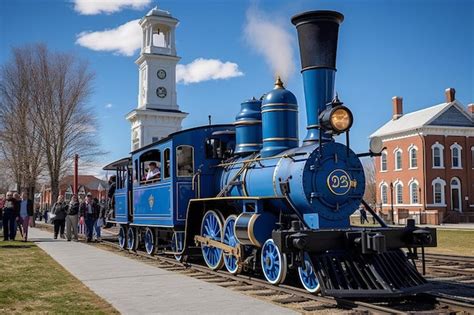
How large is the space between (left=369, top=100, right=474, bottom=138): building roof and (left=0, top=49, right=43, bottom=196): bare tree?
26443 millimetres

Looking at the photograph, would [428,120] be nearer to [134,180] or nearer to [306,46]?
[134,180]

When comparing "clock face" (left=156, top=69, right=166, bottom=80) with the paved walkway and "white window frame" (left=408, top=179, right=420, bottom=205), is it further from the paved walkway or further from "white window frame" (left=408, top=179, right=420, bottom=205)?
the paved walkway

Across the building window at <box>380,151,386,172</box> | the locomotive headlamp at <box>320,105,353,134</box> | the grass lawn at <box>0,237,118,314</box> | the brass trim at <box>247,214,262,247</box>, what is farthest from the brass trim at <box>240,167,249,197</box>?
the building window at <box>380,151,386,172</box>

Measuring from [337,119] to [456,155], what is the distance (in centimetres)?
3841

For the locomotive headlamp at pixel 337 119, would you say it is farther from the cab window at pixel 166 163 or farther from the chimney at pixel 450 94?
the chimney at pixel 450 94

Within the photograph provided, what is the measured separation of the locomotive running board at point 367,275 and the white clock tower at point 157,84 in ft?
145

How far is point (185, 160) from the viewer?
12133 mm

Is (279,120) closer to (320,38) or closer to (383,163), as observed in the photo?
(320,38)

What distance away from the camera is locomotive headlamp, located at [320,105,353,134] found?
8.28m

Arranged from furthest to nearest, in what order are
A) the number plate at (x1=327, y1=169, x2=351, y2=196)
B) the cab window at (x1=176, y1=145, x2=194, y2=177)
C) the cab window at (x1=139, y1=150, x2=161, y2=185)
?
the cab window at (x1=139, y1=150, x2=161, y2=185) → the cab window at (x1=176, y1=145, x2=194, y2=177) → the number plate at (x1=327, y1=169, x2=351, y2=196)

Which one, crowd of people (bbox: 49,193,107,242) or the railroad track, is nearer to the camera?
the railroad track

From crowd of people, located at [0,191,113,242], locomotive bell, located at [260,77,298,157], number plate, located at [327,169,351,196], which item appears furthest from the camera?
crowd of people, located at [0,191,113,242]

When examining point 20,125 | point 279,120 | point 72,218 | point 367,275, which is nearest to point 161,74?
point 20,125

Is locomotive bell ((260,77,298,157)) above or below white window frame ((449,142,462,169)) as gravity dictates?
below
